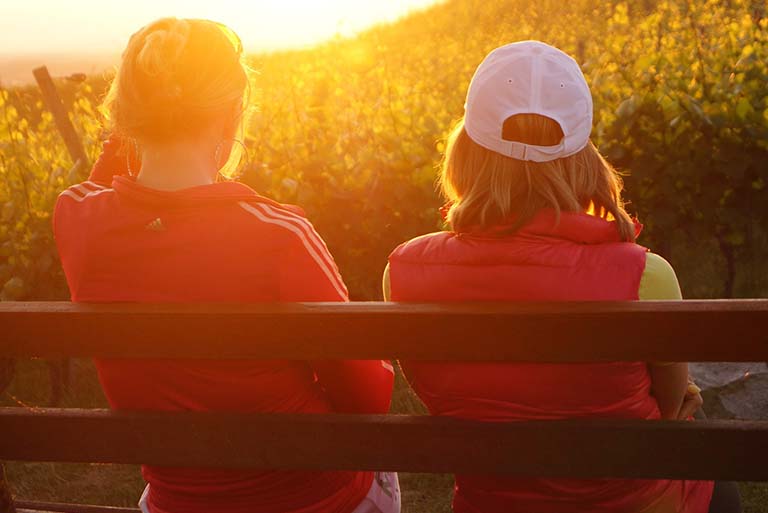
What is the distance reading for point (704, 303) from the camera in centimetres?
163

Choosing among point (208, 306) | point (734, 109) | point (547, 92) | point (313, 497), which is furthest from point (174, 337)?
point (734, 109)

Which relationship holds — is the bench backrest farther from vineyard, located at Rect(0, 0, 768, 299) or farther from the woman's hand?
vineyard, located at Rect(0, 0, 768, 299)

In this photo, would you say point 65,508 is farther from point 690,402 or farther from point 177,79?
point 690,402

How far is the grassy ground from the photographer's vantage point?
4.21 meters

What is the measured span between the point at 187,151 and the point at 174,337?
408mm

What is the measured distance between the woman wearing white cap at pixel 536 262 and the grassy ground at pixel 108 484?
7.00 ft

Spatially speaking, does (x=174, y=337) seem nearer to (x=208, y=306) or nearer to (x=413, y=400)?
(x=208, y=306)

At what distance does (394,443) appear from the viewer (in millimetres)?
1867

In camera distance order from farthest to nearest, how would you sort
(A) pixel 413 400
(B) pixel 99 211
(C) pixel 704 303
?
(A) pixel 413 400 < (B) pixel 99 211 < (C) pixel 704 303

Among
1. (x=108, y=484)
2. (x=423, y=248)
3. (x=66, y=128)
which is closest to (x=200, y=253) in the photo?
(x=423, y=248)

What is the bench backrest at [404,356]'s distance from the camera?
167 centimetres

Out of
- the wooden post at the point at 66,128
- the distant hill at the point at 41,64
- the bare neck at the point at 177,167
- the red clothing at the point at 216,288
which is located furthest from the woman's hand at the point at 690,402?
the wooden post at the point at 66,128

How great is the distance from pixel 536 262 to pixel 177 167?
2.52 ft

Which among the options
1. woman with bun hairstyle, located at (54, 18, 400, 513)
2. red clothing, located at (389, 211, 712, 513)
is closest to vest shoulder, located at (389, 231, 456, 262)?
red clothing, located at (389, 211, 712, 513)
